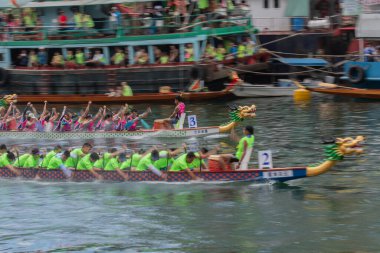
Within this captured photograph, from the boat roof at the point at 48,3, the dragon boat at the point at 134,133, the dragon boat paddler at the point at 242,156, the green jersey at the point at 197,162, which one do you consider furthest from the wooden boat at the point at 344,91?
A: the green jersey at the point at 197,162

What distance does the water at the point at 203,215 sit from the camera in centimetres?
2039

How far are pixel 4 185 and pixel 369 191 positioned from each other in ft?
35.7

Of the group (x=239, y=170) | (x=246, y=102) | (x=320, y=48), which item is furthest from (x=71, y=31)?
(x=239, y=170)

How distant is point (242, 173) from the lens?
24031 millimetres

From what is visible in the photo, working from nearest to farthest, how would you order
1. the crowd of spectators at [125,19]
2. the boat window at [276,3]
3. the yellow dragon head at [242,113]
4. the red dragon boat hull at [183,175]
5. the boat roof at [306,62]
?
1. the red dragon boat hull at [183,175]
2. the yellow dragon head at [242,113]
3. the crowd of spectators at [125,19]
4. the boat roof at [306,62]
5. the boat window at [276,3]

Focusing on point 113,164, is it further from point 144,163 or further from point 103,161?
point 144,163

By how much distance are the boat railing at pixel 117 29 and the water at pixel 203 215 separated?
13720mm

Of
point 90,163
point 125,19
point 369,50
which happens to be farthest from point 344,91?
point 90,163

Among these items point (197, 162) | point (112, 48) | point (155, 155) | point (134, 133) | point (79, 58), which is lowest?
point (134, 133)

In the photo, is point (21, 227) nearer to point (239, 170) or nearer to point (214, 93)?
point (239, 170)

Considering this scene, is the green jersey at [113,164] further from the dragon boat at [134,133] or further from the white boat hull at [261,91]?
the white boat hull at [261,91]

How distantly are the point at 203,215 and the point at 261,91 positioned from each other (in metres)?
19.6

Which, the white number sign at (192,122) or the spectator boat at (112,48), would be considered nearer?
the white number sign at (192,122)

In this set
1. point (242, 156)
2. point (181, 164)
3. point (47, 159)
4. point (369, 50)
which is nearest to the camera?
point (242, 156)
